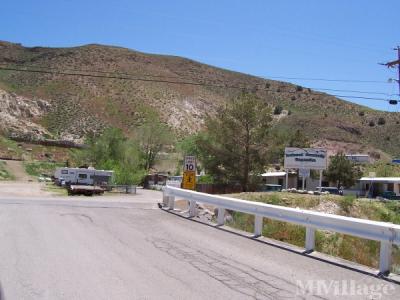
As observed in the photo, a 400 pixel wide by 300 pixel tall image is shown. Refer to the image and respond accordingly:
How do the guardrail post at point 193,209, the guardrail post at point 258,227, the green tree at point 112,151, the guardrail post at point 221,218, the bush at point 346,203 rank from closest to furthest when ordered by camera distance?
the guardrail post at point 258,227 < the guardrail post at point 221,218 < the guardrail post at point 193,209 < the bush at point 346,203 < the green tree at point 112,151

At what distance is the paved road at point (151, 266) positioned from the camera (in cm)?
732

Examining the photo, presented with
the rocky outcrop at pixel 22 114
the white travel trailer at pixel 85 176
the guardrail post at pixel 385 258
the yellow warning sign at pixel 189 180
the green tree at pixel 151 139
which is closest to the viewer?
the guardrail post at pixel 385 258

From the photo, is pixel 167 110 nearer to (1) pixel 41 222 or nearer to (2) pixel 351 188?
(2) pixel 351 188

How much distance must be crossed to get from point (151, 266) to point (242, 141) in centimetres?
3482

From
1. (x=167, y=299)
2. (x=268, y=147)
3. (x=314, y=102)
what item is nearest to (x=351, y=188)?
(x=268, y=147)

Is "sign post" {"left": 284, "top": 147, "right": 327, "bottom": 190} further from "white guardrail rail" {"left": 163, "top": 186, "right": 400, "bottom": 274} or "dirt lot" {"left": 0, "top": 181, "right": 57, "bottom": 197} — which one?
"white guardrail rail" {"left": 163, "top": 186, "right": 400, "bottom": 274}

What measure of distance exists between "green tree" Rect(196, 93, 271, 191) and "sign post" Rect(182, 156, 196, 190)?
777 inches

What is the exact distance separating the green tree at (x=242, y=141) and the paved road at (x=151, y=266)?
2889 cm

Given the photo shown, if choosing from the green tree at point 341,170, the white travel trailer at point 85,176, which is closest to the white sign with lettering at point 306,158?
the white travel trailer at point 85,176

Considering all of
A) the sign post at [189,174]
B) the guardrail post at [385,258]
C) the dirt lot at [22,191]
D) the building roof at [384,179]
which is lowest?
the dirt lot at [22,191]

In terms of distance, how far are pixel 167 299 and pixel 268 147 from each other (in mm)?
37101

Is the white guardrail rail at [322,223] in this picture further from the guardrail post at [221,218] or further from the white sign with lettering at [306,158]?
the white sign with lettering at [306,158]

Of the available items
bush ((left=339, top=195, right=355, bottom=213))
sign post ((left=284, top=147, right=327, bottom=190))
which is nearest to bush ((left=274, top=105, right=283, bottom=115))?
sign post ((left=284, top=147, right=327, bottom=190))

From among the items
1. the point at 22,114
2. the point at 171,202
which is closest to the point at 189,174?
the point at 171,202
